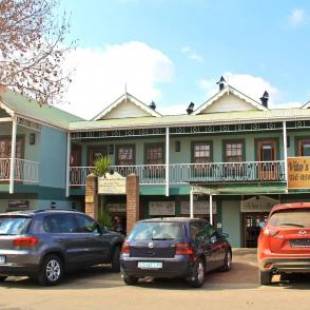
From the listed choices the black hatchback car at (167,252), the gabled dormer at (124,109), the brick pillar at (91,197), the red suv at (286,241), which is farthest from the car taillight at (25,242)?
the gabled dormer at (124,109)

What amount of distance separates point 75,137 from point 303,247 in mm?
16362

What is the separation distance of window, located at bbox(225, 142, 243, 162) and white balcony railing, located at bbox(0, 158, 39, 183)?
8.37m

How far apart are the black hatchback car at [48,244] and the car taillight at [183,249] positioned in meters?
2.84

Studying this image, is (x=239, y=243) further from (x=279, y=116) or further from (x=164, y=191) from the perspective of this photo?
(x=279, y=116)

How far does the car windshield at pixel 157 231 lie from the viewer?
11789mm

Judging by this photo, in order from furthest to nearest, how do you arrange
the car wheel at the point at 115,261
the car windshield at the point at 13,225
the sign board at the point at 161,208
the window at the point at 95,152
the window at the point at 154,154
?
1. the window at the point at 95,152
2. the window at the point at 154,154
3. the sign board at the point at 161,208
4. the car wheel at the point at 115,261
5. the car windshield at the point at 13,225

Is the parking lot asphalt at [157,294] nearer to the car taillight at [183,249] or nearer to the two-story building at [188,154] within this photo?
the car taillight at [183,249]

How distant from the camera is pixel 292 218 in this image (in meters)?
11.1

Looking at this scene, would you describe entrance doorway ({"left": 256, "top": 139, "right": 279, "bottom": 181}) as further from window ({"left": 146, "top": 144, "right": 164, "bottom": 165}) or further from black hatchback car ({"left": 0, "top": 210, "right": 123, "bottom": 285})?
black hatchback car ({"left": 0, "top": 210, "right": 123, "bottom": 285})

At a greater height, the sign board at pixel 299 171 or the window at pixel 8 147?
the window at pixel 8 147

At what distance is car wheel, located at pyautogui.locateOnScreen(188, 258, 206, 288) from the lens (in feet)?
37.6

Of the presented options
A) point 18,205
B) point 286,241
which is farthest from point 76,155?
point 286,241

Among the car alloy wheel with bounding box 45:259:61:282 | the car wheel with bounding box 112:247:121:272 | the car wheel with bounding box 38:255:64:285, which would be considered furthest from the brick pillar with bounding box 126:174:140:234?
the car alloy wheel with bounding box 45:259:61:282

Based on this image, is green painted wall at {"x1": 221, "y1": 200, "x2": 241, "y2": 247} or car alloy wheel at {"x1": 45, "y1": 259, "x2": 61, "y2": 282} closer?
car alloy wheel at {"x1": 45, "y1": 259, "x2": 61, "y2": 282}
